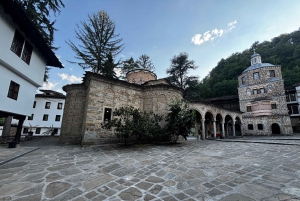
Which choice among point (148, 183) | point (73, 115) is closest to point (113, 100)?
point (73, 115)

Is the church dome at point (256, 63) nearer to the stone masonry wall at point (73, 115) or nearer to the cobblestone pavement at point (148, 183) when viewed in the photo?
the cobblestone pavement at point (148, 183)

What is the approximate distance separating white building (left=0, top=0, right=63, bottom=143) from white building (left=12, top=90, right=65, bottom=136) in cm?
1765

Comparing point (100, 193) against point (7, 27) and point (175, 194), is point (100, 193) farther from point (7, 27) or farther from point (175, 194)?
point (7, 27)

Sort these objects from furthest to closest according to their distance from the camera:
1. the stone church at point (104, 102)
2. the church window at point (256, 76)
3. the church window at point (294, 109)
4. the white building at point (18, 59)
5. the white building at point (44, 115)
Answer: the church window at point (256, 76) → the church window at point (294, 109) → the white building at point (44, 115) → the stone church at point (104, 102) → the white building at point (18, 59)

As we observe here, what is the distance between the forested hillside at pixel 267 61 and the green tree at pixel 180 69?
112 inches

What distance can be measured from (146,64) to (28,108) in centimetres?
2052

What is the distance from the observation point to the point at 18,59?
25.1ft

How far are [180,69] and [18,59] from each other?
2416 cm

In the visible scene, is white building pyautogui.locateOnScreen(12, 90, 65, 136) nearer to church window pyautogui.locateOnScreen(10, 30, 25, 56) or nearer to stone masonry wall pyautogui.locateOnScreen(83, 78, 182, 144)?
stone masonry wall pyautogui.locateOnScreen(83, 78, 182, 144)

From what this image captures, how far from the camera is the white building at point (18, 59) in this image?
665cm

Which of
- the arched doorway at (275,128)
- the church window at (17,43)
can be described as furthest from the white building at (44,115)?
the arched doorway at (275,128)

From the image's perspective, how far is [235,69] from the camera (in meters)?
37.5

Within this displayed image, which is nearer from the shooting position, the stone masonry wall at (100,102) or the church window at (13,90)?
the church window at (13,90)

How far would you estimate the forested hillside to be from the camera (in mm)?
29830
